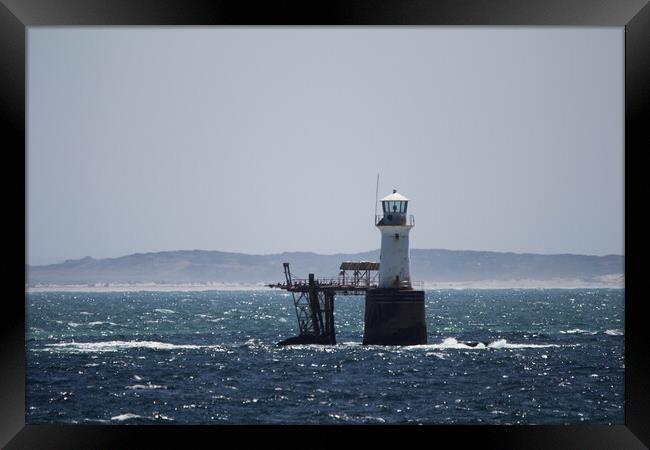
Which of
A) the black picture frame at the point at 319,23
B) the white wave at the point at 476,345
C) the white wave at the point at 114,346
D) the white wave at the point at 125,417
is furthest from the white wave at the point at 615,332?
the black picture frame at the point at 319,23

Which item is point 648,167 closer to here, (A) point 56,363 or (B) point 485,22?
(B) point 485,22

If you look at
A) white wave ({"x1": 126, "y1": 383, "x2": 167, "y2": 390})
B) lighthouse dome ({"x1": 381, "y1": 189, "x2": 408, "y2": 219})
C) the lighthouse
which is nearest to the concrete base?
the lighthouse

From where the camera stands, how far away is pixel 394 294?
148 ft

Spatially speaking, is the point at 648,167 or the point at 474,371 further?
the point at 474,371

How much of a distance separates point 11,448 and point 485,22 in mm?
7800

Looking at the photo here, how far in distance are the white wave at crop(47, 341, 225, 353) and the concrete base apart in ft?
37.1

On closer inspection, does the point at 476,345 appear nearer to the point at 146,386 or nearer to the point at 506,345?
the point at 506,345

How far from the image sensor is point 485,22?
50.7 feet

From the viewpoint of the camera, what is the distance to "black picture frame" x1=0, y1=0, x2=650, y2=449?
48.6ft

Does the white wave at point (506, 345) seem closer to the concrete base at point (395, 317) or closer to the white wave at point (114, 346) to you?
the concrete base at point (395, 317)

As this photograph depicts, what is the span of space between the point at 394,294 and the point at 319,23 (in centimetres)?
3053

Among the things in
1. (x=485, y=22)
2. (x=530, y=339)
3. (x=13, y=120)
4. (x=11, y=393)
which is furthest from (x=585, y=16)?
(x=530, y=339)

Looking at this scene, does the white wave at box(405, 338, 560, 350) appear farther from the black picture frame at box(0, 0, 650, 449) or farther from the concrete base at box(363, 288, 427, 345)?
the black picture frame at box(0, 0, 650, 449)

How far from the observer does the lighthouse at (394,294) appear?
1786 inches
